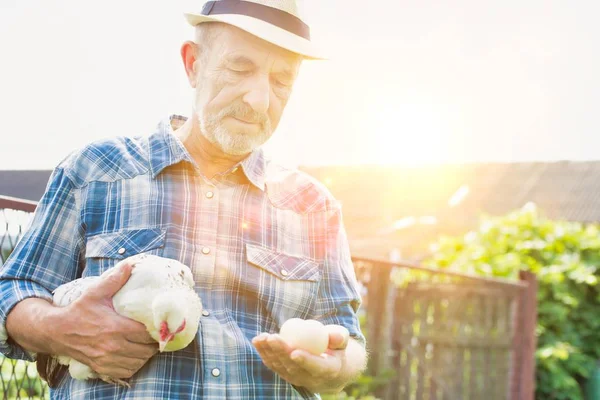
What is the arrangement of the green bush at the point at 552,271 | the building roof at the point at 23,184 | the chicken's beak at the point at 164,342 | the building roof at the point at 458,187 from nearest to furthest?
the chicken's beak at the point at 164,342, the building roof at the point at 23,184, the green bush at the point at 552,271, the building roof at the point at 458,187

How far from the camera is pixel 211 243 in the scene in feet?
6.68

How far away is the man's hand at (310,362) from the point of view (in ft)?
5.61

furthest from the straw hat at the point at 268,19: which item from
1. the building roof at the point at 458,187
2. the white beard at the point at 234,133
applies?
the building roof at the point at 458,187

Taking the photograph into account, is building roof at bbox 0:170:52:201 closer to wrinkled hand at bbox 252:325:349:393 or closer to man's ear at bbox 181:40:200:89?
man's ear at bbox 181:40:200:89

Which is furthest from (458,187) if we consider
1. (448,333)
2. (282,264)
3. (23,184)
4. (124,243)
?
(124,243)

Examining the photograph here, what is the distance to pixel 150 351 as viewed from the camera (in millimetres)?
1776

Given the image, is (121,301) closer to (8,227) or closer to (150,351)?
(150,351)

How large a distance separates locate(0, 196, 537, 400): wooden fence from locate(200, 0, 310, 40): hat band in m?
3.26

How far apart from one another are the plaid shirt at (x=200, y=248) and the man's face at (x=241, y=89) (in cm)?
14

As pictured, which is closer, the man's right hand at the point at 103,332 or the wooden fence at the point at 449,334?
the man's right hand at the point at 103,332

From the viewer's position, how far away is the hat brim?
196cm

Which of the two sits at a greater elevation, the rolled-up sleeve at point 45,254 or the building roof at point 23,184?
the building roof at point 23,184

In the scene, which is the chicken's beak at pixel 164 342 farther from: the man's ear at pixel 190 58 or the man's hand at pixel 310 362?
the man's ear at pixel 190 58

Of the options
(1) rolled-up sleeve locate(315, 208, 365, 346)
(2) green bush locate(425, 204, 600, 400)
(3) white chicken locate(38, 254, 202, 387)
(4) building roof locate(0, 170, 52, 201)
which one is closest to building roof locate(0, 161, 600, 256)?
(2) green bush locate(425, 204, 600, 400)
